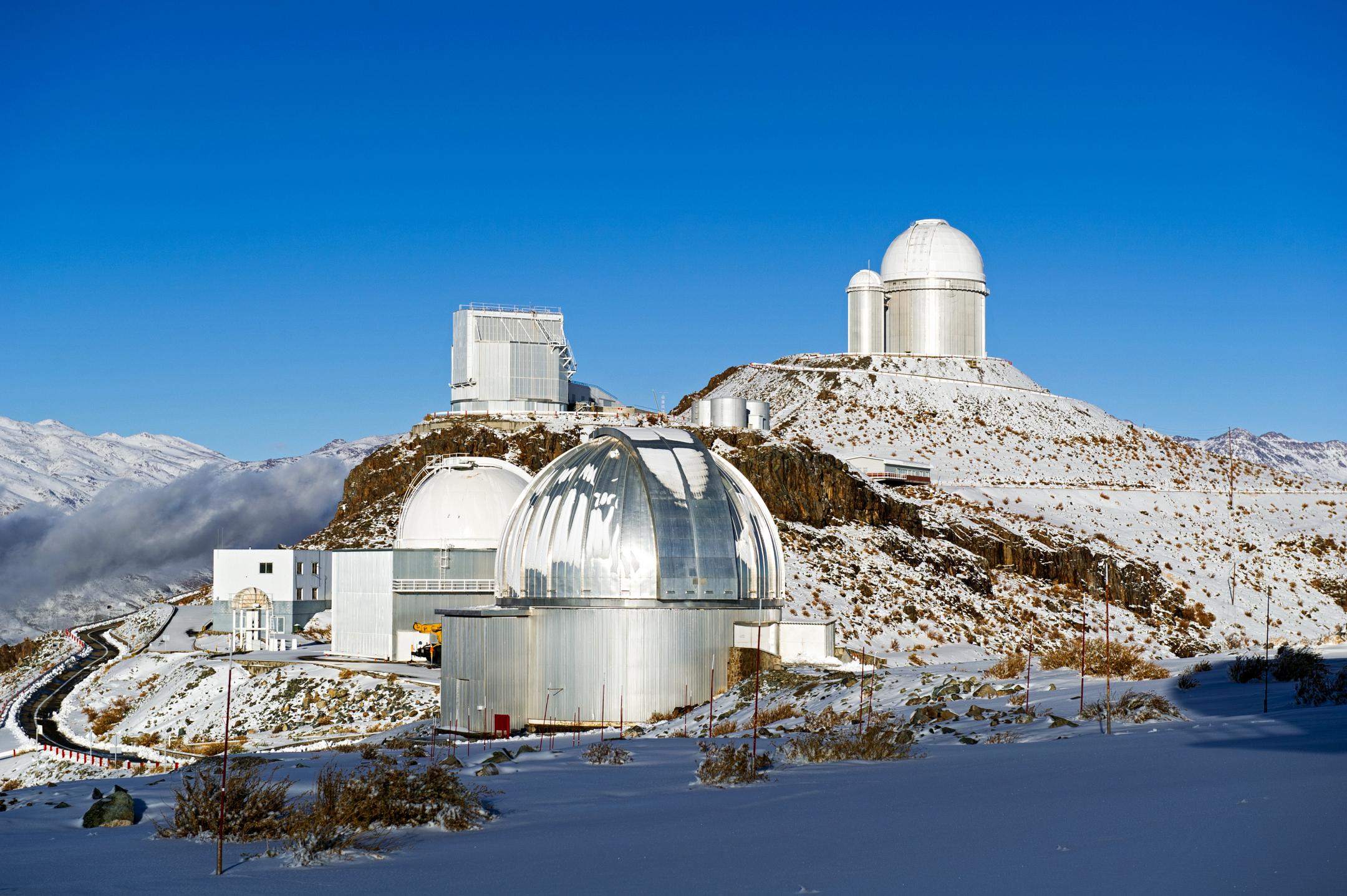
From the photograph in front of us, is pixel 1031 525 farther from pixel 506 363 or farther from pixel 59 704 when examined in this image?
pixel 59 704

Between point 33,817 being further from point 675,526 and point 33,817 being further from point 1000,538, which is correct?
point 1000,538

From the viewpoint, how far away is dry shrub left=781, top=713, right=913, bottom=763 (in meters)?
13.6

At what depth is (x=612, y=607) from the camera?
2864 centimetres

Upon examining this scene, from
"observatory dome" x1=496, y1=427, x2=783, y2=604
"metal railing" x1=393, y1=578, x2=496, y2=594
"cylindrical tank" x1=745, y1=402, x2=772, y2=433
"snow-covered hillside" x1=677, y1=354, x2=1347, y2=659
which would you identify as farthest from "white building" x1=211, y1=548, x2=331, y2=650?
"observatory dome" x1=496, y1=427, x2=783, y2=604

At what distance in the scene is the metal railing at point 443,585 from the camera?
45.9m

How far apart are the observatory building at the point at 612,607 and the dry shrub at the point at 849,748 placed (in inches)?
557

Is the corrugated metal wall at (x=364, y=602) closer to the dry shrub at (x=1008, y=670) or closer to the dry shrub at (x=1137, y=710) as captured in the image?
the dry shrub at (x=1008, y=670)

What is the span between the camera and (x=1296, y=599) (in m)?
59.2

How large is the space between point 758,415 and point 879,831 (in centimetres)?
6120

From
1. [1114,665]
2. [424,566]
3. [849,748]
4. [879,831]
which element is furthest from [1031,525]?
[879,831]

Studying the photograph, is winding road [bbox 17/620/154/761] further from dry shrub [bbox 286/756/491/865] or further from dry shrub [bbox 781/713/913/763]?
dry shrub [bbox 286/756/491/865]

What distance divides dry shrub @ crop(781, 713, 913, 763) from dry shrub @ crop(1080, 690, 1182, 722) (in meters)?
2.56

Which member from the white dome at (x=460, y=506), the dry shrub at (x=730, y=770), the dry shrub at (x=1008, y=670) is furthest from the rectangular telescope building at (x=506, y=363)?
the dry shrub at (x=730, y=770)

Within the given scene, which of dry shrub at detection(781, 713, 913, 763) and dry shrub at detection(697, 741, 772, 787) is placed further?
dry shrub at detection(781, 713, 913, 763)
